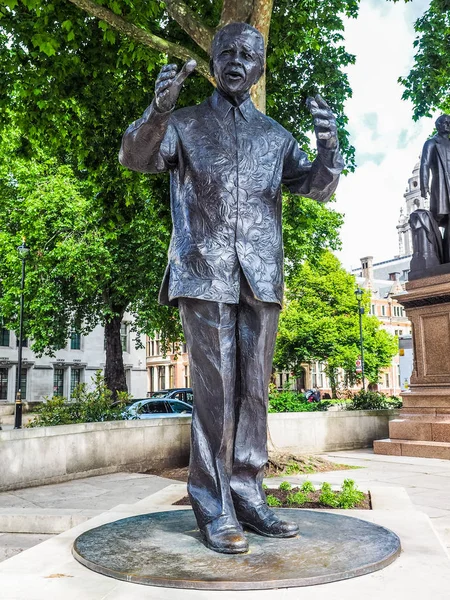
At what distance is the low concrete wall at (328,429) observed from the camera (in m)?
12.6

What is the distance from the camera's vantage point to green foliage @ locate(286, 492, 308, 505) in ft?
17.9

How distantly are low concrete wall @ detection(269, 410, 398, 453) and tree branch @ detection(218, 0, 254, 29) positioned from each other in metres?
7.10

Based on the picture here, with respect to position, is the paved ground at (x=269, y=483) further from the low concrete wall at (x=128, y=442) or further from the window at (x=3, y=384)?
the window at (x=3, y=384)

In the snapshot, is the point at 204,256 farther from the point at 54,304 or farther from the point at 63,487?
the point at 54,304

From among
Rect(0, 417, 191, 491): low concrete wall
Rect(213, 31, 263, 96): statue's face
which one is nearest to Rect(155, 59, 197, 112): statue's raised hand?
Rect(213, 31, 263, 96): statue's face

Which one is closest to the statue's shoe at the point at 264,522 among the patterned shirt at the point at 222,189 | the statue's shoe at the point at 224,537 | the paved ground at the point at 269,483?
the statue's shoe at the point at 224,537

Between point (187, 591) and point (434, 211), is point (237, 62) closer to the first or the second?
point (187, 591)

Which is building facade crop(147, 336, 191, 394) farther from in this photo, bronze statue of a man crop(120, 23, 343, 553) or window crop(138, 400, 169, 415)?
bronze statue of a man crop(120, 23, 343, 553)

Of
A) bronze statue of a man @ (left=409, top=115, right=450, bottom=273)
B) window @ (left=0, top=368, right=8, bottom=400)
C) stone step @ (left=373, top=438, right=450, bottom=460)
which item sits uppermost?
bronze statue of a man @ (left=409, top=115, right=450, bottom=273)

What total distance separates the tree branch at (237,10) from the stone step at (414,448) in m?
7.72

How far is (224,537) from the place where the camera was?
10.5ft

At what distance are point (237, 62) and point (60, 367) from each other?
4824 centimetres

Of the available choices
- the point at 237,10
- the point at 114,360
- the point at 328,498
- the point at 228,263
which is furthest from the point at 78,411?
the point at 114,360

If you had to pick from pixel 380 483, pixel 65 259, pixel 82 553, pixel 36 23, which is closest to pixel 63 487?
pixel 380 483
